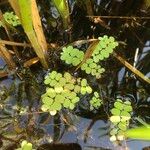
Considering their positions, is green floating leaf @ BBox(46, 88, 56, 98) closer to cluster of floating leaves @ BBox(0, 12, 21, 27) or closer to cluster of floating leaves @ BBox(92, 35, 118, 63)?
cluster of floating leaves @ BBox(92, 35, 118, 63)

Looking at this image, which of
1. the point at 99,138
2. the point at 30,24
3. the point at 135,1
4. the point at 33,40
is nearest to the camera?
the point at 30,24

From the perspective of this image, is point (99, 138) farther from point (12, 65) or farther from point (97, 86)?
point (12, 65)

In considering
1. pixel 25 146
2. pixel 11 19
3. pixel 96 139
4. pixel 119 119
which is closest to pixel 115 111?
pixel 119 119

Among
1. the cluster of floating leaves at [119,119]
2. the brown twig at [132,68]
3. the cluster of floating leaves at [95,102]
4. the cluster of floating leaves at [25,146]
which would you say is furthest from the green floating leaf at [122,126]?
the cluster of floating leaves at [25,146]

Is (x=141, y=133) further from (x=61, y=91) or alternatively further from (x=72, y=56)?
(x=72, y=56)

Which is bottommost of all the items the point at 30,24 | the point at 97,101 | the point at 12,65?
the point at 97,101

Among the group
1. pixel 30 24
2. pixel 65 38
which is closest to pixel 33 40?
Result: pixel 30 24
